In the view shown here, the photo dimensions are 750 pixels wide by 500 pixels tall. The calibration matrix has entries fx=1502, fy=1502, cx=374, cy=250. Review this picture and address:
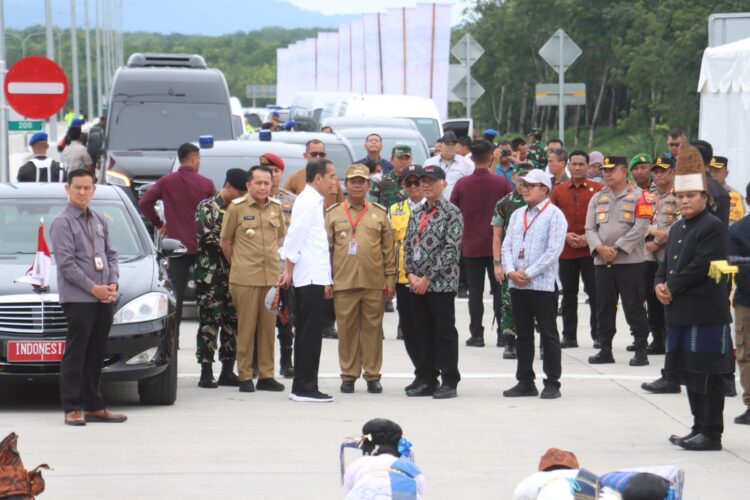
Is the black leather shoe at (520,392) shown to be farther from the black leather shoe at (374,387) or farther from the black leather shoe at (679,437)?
the black leather shoe at (679,437)

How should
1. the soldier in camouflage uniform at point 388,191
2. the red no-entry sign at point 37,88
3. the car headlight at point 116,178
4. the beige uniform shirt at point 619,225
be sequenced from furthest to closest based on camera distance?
the car headlight at point 116,178 < the red no-entry sign at point 37,88 < the soldier in camouflage uniform at point 388,191 < the beige uniform shirt at point 619,225

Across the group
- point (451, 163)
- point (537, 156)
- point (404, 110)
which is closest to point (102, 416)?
point (451, 163)

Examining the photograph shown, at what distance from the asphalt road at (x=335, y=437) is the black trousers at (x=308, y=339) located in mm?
243

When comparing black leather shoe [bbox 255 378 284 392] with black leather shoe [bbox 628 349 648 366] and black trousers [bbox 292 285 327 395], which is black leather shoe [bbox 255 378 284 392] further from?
black leather shoe [bbox 628 349 648 366]

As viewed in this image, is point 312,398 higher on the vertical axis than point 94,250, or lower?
lower

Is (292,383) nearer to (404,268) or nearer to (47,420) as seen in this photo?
(404,268)

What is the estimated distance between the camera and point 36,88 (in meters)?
20.1

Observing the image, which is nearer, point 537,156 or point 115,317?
point 115,317

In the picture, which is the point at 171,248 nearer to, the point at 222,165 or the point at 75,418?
the point at 75,418

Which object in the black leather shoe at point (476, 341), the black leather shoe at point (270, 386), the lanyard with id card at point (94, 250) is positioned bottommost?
the black leather shoe at point (476, 341)

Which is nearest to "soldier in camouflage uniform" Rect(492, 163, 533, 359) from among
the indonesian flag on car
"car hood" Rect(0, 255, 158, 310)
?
"car hood" Rect(0, 255, 158, 310)

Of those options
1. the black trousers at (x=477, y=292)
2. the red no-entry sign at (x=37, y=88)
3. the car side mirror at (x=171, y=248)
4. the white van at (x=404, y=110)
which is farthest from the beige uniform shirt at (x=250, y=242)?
the white van at (x=404, y=110)

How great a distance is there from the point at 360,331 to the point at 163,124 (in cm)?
1184

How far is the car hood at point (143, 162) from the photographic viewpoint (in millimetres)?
21812
